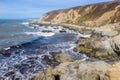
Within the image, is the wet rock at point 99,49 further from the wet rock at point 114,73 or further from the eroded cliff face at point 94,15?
the eroded cliff face at point 94,15

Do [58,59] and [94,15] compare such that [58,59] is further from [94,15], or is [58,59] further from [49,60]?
[94,15]

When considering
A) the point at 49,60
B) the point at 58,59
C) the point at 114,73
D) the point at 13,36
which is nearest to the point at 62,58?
the point at 58,59

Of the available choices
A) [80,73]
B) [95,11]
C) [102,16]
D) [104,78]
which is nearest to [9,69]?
[80,73]

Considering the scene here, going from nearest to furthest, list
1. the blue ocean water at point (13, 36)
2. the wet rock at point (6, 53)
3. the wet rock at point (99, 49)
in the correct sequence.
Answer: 1. the wet rock at point (99, 49)
2. the wet rock at point (6, 53)
3. the blue ocean water at point (13, 36)

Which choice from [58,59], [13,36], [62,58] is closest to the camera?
[62,58]

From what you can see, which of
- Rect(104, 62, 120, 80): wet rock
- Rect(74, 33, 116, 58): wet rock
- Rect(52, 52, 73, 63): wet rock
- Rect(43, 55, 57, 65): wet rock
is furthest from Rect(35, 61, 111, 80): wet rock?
Rect(74, 33, 116, 58): wet rock

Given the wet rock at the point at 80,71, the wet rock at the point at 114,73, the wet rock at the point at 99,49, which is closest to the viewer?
the wet rock at the point at 114,73

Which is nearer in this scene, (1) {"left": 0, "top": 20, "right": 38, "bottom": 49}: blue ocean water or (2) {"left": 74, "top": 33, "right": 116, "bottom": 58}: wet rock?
(2) {"left": 74, "top": 33, "right": 116, "bottom": 58}: wet rock

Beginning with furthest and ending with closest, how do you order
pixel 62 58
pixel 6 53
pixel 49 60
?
1. pixel 6 53
2. pixel 49 60
3. pixel 62 58

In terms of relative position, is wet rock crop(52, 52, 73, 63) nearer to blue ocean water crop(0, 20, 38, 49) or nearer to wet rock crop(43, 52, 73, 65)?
wet rock crop(43, 52, 73, 65)

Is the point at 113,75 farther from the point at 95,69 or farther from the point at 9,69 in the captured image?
the point at 9,69

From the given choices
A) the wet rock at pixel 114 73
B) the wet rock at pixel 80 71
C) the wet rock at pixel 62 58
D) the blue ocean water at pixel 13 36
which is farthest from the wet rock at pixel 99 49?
the blue ocean water at pixel 13 36

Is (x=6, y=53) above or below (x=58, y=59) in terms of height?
below

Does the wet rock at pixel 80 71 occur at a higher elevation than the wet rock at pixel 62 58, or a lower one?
higher
